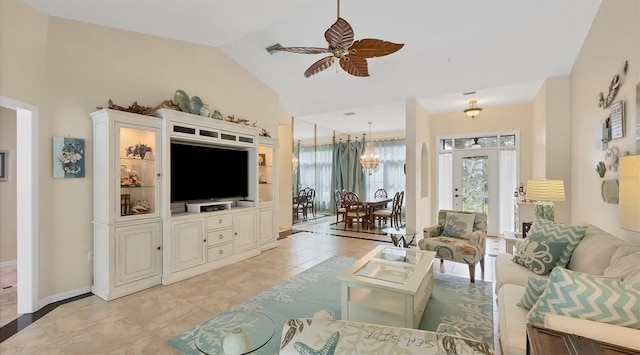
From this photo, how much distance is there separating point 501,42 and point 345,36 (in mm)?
2500

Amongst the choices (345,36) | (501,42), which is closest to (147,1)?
(345,36)

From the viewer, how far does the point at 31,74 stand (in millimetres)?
2715

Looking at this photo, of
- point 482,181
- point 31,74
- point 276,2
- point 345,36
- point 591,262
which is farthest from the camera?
point 482,181

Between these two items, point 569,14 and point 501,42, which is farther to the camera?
point 501,42

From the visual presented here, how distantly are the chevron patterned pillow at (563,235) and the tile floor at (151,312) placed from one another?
0.81 meters

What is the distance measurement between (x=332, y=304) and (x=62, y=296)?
9.46 ft

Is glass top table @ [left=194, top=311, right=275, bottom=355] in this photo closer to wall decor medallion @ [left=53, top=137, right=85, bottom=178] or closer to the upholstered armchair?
wall decor medallion @ [left=53, top=137, right=85, bottom=178]

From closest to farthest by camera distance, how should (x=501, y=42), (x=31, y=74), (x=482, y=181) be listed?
(x=31, y=74)
(x=501, y=42)
(x=482, y=181)

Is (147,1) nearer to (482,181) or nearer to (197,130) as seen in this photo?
(197,130)

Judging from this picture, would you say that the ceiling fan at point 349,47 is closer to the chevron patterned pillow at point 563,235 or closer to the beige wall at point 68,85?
the chevron patterned pillow at point 563,235

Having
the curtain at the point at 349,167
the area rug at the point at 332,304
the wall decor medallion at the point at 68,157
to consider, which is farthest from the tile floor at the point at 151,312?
the curtain at the point at 349,167

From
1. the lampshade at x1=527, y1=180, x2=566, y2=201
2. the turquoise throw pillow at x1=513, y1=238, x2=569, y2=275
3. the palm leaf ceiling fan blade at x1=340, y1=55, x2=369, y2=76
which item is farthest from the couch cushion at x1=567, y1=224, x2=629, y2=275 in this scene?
the palm leaf ceiling fan blade at x1=340, y1=55, x2=369, y2=76

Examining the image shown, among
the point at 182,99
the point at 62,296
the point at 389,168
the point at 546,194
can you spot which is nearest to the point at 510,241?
the point at 546,194

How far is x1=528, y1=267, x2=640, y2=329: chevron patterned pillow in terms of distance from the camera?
3.98 feet
